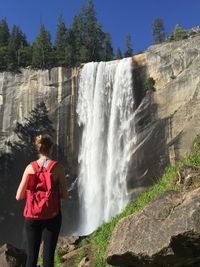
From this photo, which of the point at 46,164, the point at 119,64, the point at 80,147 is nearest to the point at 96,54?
the point at 119,64

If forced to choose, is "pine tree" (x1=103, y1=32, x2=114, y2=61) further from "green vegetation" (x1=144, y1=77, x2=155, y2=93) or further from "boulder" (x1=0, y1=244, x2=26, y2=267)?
"boulder" (x1=0, y1=244, x2=26, y2=267)

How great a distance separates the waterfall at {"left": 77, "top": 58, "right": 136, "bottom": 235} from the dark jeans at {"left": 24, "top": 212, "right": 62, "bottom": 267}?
3107 centimetres

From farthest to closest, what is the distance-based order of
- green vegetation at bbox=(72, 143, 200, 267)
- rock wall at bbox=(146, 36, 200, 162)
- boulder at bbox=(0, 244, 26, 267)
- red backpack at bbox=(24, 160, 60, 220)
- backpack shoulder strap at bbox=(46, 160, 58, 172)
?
1. rock wall at bbox=(146, 36, 200, 162)
2. boulder at bbox=(0, 244, 26, 267)
3. green vegetation at bbox=(72, 143, 200, 267)
4. backpack shoulder strap at bbox=(46, 160, 58, 172)
5. red backpack at bbox=(24, 160, 60, 220)

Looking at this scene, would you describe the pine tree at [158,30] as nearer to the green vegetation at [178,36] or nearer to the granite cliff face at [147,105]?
the green vegetation at [178,36]

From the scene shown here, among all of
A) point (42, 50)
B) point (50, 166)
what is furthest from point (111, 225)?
point (42, 50)

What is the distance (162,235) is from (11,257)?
5.09 metres

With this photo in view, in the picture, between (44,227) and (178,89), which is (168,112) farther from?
(44,227)

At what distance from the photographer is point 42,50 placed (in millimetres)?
54500

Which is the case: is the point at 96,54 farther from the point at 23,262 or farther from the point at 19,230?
the point at 23,262

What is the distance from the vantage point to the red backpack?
5.80 metres

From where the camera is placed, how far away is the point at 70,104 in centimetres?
4262

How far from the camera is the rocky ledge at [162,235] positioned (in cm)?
671

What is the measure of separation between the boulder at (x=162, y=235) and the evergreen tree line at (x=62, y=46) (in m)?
41.1

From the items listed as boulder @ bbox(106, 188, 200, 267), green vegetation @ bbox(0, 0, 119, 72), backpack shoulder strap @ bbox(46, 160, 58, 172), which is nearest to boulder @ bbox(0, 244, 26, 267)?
boulder @ bbox(106, 188, 200, 267)
